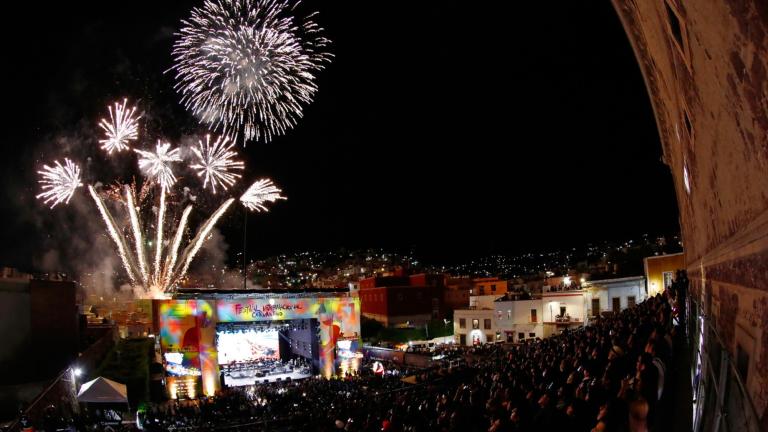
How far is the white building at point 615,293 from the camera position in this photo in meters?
31.1

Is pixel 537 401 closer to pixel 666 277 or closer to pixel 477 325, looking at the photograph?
pixel 666 277

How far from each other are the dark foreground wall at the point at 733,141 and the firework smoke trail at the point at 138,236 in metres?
30.4

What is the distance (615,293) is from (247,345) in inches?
861

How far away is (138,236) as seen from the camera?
1209 inches

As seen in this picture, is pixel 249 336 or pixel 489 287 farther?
pixel 489 287

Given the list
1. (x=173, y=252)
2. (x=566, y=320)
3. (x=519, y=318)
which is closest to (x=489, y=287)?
(x=519, y=318)

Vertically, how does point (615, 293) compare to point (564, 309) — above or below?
above

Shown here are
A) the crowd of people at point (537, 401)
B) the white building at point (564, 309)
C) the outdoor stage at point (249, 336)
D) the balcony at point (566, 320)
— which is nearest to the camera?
the crowd of people at point (537, 401)

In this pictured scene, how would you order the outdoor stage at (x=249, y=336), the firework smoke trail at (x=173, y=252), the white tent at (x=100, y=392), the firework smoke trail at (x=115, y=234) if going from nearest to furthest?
1. the white tent at (x=100, y=392)
2. the outdoor stage at (x=249, y=336)
3. the firework smoke trail at (x=115, y=234)
4. the firework smoke trail at (x=173, y=252)

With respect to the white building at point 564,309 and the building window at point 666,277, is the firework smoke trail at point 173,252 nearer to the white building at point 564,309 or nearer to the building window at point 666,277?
the white building at point 564,309

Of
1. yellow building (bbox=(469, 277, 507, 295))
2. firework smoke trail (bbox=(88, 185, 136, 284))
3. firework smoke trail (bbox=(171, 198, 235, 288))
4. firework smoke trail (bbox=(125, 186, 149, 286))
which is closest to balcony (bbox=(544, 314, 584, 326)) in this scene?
yellow building (bbox=(469, 277, 507, 295))

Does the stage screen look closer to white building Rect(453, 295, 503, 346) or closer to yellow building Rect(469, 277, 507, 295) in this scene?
white building Rect(453, 295, 503, 346)

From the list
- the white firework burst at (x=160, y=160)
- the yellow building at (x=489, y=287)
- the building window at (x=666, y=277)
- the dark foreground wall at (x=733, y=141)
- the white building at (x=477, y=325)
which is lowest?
the white building at (x=477, y=325)

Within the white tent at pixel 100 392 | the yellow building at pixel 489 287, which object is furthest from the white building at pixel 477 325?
the white tent at pixel 100 392
